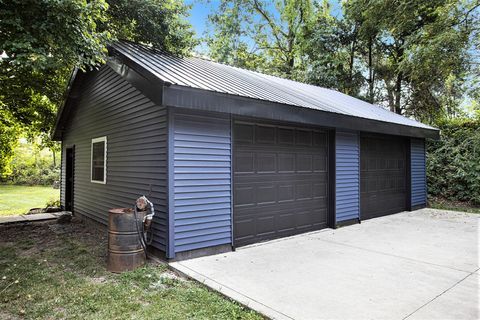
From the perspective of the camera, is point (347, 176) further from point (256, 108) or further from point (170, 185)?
point (170, 185)

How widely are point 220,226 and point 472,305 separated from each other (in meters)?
3.07

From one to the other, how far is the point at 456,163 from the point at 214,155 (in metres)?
9.47

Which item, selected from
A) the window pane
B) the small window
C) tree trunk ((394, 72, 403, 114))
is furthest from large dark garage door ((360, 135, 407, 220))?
tree trunk ((394, 72, 403, 114))

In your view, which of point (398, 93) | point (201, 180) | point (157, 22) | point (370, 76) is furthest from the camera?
point (370, 76)

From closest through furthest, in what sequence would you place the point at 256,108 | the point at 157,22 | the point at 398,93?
the point at 256,108 < the point at 157,22 < the point at 398,93

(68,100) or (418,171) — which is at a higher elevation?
(68,100)

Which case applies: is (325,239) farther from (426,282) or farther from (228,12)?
(228,12)

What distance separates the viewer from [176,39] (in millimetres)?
7031

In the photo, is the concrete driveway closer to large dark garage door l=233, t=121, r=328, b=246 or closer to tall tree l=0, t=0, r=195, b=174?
large dark garage door l=233, t=121, r=328, b=246

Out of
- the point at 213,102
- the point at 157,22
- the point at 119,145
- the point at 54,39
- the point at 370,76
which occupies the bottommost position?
the point at 119,145

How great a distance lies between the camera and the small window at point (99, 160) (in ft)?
21.5

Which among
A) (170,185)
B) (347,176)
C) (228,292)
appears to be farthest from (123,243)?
(347,176)

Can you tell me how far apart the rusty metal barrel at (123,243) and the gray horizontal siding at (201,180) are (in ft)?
1.72

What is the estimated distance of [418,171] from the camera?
9453 millimetres
